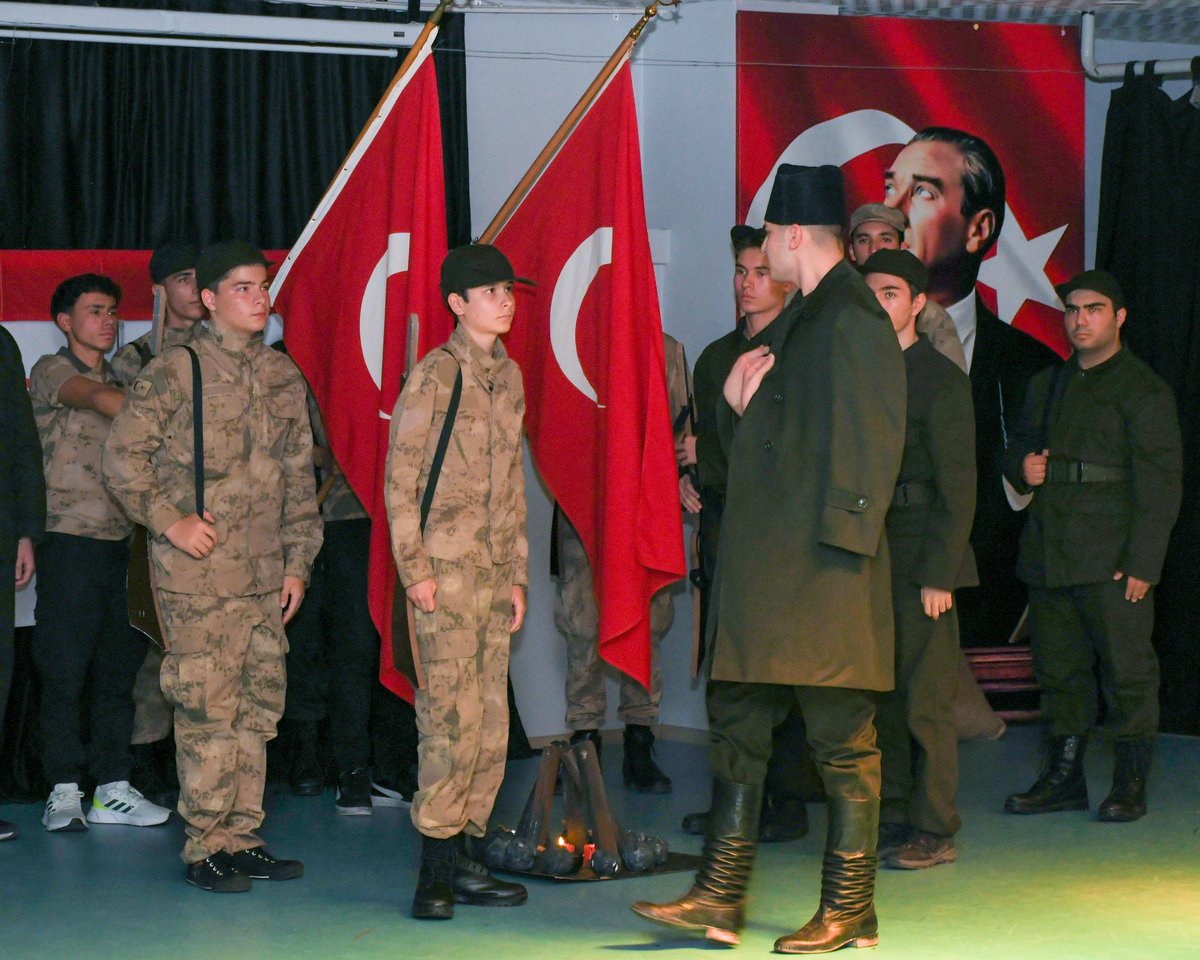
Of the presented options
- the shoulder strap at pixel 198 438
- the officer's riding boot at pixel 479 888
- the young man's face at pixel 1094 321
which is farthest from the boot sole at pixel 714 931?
the young man's face at pixel 1094 321

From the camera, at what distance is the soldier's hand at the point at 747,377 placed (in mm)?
3547

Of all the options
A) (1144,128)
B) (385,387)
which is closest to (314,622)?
(385,387)

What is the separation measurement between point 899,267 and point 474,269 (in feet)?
4.01

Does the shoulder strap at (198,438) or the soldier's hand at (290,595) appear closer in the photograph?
the shoulder strap at (198,438)

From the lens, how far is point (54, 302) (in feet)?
16.5

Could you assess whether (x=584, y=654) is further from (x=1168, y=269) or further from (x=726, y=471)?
(x=1168, y=269)

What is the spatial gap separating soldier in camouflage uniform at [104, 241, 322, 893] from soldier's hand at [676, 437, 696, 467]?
4.91ft

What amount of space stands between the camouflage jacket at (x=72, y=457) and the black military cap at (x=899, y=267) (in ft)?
7.96

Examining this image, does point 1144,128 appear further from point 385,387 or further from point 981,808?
point 385,387

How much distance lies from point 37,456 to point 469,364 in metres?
1.56

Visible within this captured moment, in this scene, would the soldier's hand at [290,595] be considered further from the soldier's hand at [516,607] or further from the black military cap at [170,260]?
the black military cap at [170,260]

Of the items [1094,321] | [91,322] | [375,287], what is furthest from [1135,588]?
[91,322]

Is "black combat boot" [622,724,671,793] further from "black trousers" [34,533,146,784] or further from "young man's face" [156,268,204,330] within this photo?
"young man's face" [156,268,204,330]

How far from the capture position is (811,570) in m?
3.42
